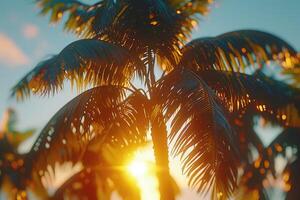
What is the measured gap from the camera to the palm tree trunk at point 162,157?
8.07 meters

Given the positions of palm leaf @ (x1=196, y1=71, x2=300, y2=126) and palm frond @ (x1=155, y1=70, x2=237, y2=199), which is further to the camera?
palm leaf @ (x1=196, y1=71, x2=300, y2=126)

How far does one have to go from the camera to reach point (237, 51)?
8.54 meters

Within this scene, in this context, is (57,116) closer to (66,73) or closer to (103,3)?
(66,73)

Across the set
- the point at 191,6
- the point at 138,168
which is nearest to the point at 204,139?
the point at 138,168

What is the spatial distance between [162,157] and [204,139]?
1.68m

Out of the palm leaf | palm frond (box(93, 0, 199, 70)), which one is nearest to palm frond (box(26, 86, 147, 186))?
palm frond (box(93, 0, 199, 70))

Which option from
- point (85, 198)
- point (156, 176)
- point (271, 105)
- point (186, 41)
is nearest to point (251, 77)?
point (271, 105)

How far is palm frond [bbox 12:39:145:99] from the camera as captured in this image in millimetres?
7246

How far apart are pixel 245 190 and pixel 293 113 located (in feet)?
11.6

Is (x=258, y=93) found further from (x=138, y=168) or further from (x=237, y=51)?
(x=138, y=168)

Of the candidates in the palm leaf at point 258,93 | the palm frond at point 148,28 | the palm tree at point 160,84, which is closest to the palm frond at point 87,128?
the palm tree at point 160,84

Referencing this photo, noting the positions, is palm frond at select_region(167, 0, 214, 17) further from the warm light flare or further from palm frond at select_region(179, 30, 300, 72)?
the warm light flare

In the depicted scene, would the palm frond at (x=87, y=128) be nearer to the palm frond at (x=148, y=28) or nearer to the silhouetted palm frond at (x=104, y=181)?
the silhouetted palm frond at (x=104, y=181)

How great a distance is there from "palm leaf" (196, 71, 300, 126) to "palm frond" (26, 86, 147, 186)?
1.59 m
